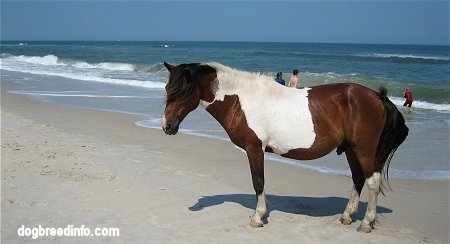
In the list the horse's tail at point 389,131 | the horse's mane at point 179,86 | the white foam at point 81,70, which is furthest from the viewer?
the white foam at point 81,70

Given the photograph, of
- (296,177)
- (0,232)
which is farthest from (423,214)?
(0,232)

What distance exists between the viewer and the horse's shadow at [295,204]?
232 inches

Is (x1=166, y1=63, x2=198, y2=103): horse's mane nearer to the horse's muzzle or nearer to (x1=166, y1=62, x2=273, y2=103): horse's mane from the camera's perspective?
(x1=166, y1=62, x2=273, y2=103): horse's mane

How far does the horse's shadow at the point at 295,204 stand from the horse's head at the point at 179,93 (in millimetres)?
1332

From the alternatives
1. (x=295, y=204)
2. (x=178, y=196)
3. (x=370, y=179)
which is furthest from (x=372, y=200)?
(x=178, y=196)

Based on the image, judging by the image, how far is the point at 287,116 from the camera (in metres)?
5.00

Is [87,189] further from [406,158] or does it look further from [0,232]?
[406,158]

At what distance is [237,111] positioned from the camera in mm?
5102

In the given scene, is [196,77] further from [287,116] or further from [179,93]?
[287,116]

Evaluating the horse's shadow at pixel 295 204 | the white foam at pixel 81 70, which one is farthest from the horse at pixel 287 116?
the white foam at pixel 81 70

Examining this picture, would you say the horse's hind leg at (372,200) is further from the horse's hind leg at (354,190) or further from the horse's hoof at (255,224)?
the horse's hoof at (255,224)

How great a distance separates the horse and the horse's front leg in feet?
0.04

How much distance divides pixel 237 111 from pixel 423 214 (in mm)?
2777

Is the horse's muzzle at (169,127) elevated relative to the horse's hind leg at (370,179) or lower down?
elevated
